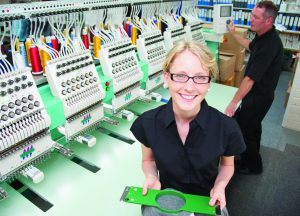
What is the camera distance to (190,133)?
1.19 meters

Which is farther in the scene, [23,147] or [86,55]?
[86,55]

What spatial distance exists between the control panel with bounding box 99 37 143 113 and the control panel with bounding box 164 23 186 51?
60cm

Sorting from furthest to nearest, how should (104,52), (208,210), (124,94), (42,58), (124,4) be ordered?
(124,4)
(124,94)
(104,52)
(42,58)
(208,210)

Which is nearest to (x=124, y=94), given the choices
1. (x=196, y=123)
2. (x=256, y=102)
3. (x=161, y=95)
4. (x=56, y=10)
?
(x=161, y=95)

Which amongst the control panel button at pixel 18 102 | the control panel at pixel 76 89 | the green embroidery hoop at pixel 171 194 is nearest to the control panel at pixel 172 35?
the control panel at pixel 76 89

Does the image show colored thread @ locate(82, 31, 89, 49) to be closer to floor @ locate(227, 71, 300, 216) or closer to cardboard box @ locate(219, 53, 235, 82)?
floor @ locate(227, 71, 300, 216)

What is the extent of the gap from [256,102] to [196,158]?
133 cm

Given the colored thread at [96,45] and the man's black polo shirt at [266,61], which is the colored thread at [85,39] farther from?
the man's black polo shirt at [266,61]

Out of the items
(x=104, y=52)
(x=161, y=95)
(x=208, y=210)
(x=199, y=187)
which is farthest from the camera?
(x=161, y=95)

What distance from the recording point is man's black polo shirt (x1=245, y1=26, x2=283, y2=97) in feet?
6.98

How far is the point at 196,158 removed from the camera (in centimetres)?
121

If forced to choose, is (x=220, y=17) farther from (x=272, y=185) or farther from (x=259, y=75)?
(x=272, y=185)

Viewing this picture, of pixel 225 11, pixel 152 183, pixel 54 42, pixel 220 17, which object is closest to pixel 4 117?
pixel 54 42

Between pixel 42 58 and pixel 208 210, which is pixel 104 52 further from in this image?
pixel 208 210
